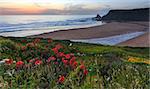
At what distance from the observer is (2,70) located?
7559 mm

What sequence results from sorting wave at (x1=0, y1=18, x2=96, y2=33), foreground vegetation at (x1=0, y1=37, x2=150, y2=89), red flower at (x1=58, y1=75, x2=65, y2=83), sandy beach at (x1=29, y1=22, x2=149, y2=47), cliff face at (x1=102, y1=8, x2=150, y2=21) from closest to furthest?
foreground vegetation at (x1=0, y1=37, x2=150, y2=89) → red flower at (x1=58, y1=75, x2=65, y2=83) → sandy beach at (x1=29, y1=22, x2=149, y2=47) → cliff face at (x1=102, y1=8, x2=150, y2=21) → wave at (x1=0, y1=18, x2=96, y2=33)

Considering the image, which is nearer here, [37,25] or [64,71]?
[64,71]

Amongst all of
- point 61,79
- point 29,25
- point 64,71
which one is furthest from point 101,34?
point 29,25

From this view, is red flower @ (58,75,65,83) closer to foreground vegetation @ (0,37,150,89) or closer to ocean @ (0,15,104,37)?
foreground vegetation @ (0,37,150,89)

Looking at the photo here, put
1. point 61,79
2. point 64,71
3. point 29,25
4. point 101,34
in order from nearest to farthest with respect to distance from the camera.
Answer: point 61,79, point 64,71, point 101,34, point 29,25

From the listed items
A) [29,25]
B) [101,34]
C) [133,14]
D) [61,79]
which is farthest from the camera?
[29,25]

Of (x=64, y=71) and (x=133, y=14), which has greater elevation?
(x=64, y=71)

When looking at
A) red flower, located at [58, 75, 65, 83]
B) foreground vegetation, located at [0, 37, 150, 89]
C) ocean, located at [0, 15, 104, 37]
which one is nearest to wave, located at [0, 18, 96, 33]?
ocean, located at [0, 15, 104, 37]

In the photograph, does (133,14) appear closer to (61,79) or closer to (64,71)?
(64,71)

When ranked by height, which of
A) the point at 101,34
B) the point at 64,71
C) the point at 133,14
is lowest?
the point at 101,34

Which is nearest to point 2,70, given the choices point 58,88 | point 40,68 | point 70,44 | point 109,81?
point 40,68

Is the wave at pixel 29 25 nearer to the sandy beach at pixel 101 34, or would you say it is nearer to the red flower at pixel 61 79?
the sandy beach at pixel 101 34

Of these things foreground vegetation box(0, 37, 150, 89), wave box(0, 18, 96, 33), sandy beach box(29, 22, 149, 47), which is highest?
foreground vegetation box(0, 37, 150, 89)

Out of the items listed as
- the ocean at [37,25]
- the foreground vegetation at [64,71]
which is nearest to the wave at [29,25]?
the ocean at [37,25]
